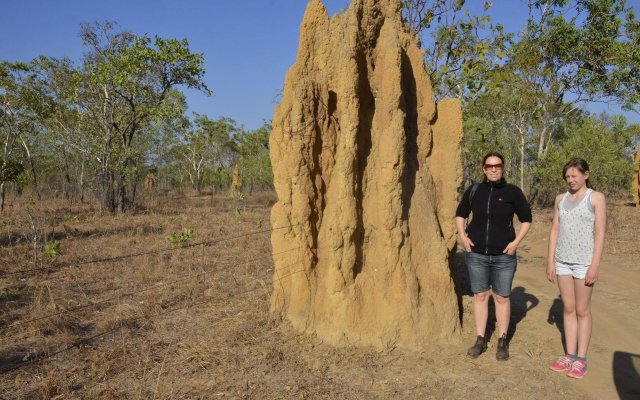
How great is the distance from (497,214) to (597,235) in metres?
0.80

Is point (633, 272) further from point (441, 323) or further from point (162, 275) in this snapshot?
point (162, 275)

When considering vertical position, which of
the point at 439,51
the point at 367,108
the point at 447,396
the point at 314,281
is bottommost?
the point at 447,396

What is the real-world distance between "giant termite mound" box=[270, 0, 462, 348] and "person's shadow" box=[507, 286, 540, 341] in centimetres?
103

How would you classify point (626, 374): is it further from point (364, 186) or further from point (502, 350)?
point (364, 186)

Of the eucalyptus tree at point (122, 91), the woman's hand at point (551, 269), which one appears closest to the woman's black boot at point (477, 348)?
the woman's hand at point (551, 269)

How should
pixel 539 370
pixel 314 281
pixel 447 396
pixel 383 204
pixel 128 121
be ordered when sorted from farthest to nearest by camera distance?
pixel 128 121
pixel 314 281
pixel 383 204
pixel 539 370
pixel 447 396

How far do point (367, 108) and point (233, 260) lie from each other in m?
4.77

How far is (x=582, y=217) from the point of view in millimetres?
3600

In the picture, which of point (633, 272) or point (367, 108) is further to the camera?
point (633, 272)

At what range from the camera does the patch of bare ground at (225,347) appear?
3594mm

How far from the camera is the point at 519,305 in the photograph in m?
5.79

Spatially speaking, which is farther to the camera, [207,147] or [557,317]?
[207,147]

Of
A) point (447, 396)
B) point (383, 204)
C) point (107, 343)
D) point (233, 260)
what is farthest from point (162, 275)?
point (447, 396)

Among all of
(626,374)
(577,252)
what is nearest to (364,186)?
(577,252)
